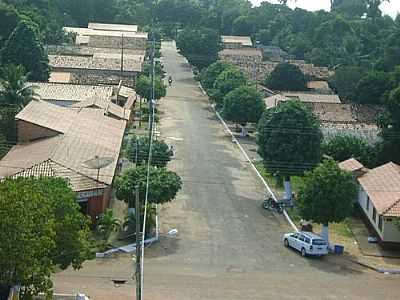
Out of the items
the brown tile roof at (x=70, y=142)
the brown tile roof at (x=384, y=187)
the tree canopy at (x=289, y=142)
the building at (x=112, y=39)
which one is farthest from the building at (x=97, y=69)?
the brown tile roof at (x=384, y=187)

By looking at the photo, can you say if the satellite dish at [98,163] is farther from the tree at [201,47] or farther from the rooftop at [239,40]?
the rooftop at [239,40]

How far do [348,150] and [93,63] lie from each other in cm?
3935

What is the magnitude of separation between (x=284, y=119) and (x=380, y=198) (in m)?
7.80

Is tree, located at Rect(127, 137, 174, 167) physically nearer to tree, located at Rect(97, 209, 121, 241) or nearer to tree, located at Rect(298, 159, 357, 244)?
tree, located at Rect(97, 209, 121, 241)

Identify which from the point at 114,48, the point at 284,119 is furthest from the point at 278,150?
the point at 114,48

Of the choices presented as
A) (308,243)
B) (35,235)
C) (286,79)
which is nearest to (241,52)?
(286,79)

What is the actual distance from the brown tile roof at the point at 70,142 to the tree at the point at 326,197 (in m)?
9.10

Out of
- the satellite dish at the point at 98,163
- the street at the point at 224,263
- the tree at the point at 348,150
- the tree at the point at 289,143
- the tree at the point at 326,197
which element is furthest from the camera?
the tree at the point at 348,150

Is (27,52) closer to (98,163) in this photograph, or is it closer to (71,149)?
(71,149)

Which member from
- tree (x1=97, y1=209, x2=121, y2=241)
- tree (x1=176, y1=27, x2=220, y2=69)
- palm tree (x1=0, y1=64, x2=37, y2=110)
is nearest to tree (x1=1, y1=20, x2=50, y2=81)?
palm tree (x1=0, y1=64, x2=37, y2=110)

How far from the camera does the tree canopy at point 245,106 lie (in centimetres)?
6188

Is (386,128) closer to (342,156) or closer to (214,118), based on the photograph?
(342,156)

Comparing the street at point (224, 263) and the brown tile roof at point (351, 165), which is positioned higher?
the brown tile roof at point (351, 165)

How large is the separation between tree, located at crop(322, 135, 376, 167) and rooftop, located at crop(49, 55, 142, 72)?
34.6m
